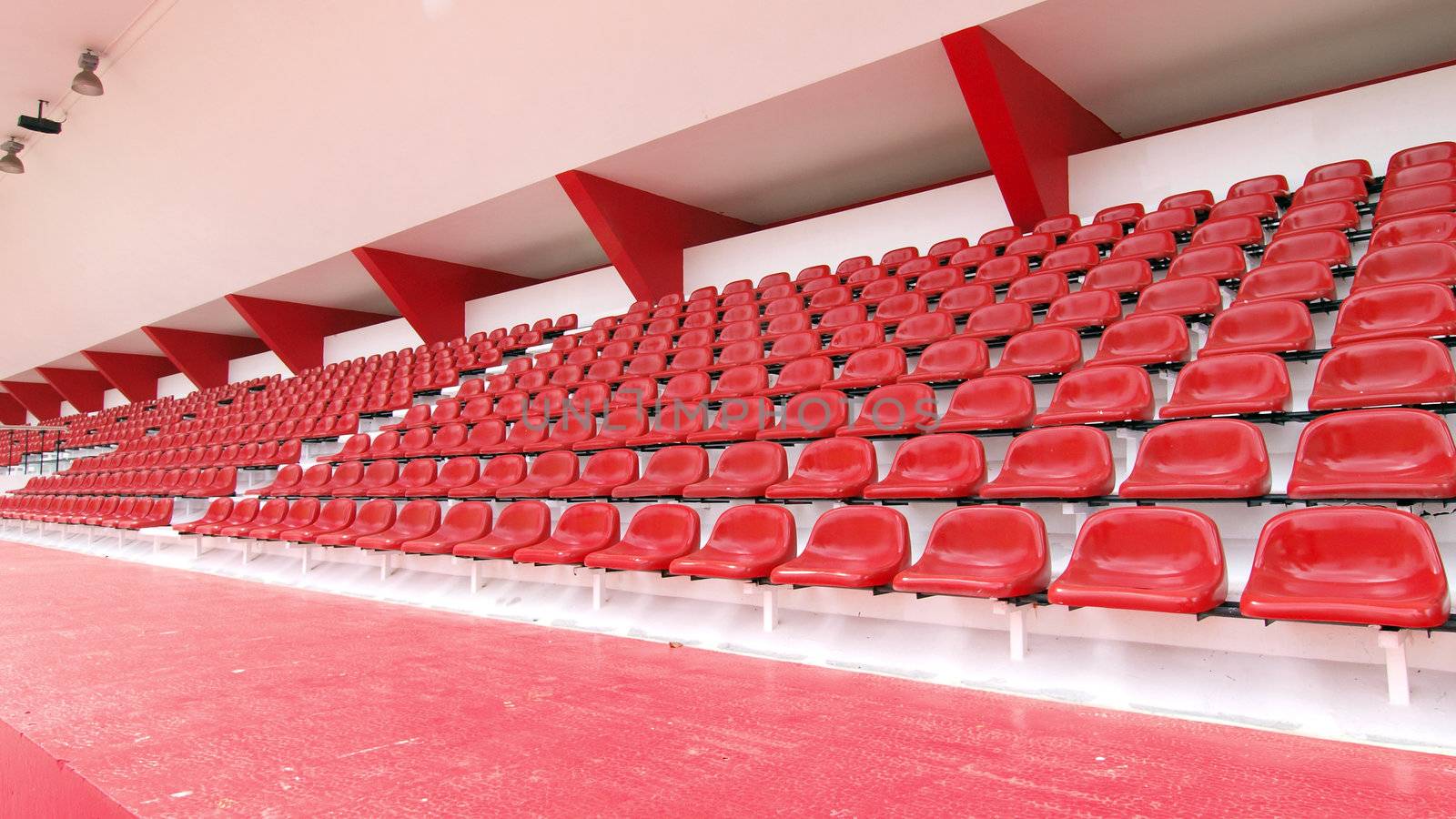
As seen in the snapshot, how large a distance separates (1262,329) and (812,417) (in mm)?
1742

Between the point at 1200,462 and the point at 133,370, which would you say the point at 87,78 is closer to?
the point at 1200,462

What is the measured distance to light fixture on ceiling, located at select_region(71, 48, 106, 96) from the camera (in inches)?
268

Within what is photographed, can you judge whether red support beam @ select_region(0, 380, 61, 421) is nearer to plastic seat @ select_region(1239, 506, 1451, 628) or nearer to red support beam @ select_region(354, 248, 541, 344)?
red support beam @ select_region(354, 248, 541, 344)

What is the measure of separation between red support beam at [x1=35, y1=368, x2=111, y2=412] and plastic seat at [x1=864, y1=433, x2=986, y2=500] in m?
18.3

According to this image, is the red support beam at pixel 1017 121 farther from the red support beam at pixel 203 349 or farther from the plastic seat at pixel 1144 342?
the red support beam at pixel 203 349

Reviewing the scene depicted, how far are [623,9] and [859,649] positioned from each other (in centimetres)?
453

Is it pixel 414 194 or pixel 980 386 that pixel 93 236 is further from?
pixel 980 386

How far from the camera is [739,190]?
7562 mm

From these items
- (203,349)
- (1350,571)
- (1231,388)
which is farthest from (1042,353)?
(203,349)

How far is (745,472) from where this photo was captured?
132 inches

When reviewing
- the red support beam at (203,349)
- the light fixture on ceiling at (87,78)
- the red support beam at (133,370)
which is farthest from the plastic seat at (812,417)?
the red support beam at (133,370)

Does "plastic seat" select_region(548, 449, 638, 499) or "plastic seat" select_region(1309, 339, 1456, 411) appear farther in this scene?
"plastic seat" select_region(548, 449, 638, 499)

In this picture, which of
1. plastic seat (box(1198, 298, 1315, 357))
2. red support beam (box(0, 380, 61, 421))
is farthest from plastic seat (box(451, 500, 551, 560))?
red support beam (box(0, 380, 61, 421))

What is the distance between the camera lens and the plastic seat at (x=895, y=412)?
318 cm
